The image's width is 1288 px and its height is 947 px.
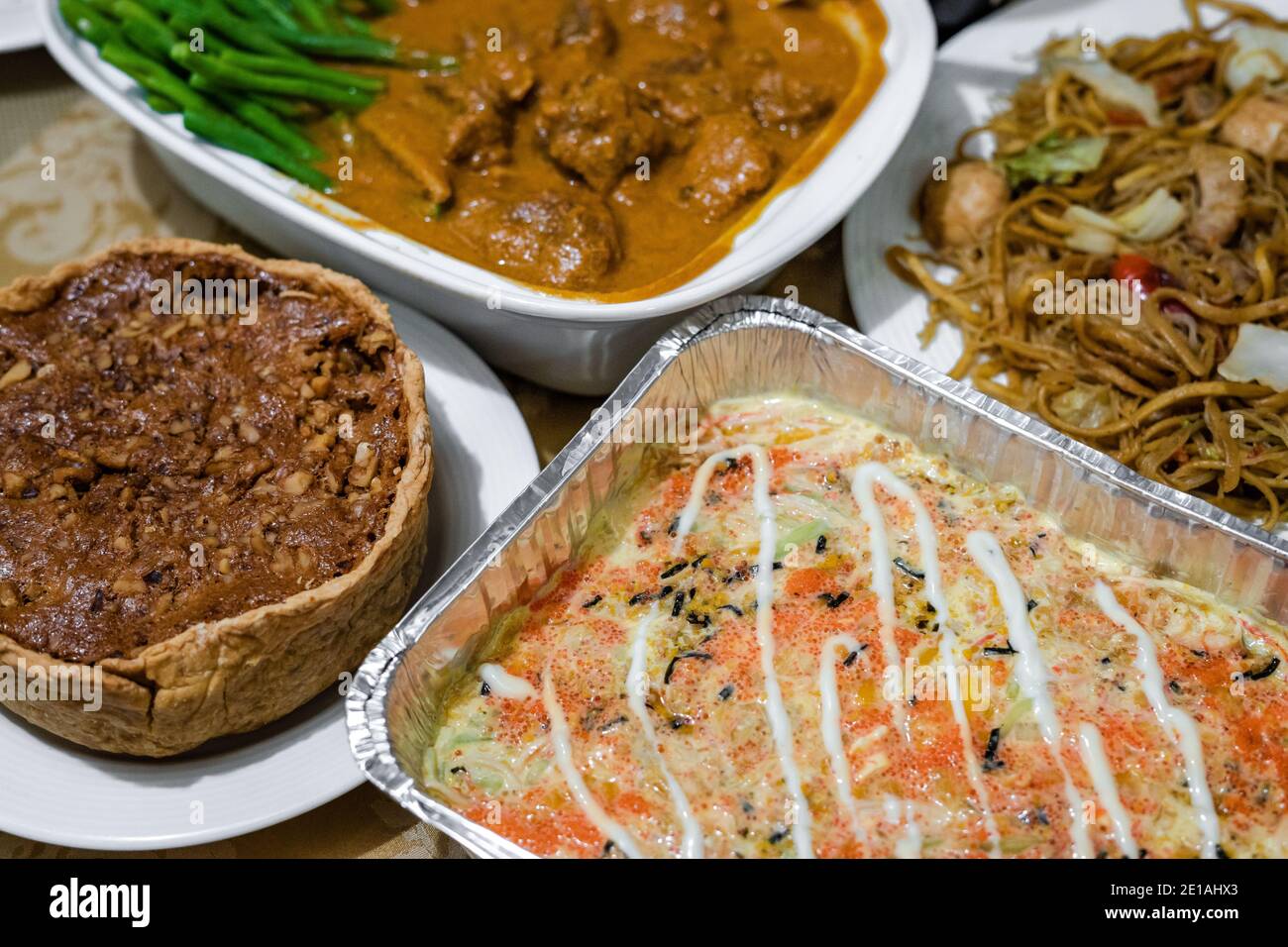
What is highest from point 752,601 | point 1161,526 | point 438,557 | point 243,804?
point 1161,526

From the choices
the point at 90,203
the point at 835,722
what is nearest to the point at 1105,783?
the point at 835,722

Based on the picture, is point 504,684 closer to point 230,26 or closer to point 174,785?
point 174,785

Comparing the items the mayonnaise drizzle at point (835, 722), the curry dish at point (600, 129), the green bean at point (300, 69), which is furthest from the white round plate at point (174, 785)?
the green bean at point (300, 69)

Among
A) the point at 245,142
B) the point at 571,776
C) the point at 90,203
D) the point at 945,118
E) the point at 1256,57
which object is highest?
the point at 1256,57

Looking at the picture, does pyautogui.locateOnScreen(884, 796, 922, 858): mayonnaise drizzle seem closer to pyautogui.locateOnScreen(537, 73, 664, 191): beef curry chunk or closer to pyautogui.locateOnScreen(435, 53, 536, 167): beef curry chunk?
pyautogui.locateOnScreen(537, 73, 664, 191): beef curry chunk
